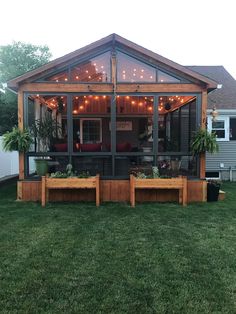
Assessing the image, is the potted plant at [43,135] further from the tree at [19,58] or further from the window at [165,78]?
the tree at [19,58]

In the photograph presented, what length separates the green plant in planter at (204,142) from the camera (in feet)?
26.0

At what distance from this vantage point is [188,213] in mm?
6996

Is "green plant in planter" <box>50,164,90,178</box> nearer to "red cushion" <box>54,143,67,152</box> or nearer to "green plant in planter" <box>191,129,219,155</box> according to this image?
"red cushion" <box>54,143,67,152</box>

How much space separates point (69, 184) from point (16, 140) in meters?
1.64

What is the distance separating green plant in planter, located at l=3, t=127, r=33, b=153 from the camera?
788 centimetres

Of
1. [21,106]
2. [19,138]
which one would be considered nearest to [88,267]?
[19,138]

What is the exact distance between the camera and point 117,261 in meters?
4.20

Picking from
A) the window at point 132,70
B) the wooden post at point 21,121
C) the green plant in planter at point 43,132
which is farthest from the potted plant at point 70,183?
the window at point 132,70

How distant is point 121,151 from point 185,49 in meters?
36.4

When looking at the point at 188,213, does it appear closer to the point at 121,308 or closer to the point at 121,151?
the point at 121,151

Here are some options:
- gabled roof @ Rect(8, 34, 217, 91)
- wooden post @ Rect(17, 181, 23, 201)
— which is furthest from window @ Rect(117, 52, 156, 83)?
wooden post @ Rect(17, 181, 23, 201)

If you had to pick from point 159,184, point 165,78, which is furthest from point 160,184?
point 165,78

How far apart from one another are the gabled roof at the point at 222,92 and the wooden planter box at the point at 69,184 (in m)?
6.79

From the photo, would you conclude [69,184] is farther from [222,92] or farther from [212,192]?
[222,92]
